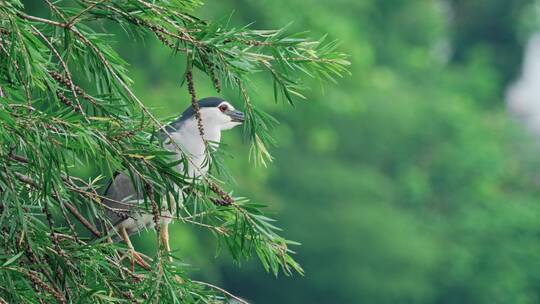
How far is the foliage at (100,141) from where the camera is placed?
401 cm

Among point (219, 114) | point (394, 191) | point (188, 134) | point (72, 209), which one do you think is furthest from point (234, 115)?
point (394, 191)

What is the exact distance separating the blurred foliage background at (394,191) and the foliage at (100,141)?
17.1 meters

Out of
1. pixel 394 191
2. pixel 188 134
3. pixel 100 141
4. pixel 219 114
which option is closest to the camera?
pixel 100 141

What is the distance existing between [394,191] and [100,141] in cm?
2662

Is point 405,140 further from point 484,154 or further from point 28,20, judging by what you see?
point 28,20

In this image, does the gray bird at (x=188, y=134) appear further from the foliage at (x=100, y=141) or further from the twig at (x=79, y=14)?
the twig at (x=79, y=14)

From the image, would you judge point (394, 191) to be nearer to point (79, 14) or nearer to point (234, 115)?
point (234, 115)

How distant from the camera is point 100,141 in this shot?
4023 millimetres

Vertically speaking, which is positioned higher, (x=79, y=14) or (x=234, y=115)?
(x=234, y=115)

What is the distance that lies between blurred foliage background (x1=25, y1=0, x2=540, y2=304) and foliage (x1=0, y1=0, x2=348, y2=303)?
56.0 feet

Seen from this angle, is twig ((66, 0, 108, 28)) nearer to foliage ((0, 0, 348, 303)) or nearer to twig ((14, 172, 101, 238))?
foliage ((0, 0, 348, 303))

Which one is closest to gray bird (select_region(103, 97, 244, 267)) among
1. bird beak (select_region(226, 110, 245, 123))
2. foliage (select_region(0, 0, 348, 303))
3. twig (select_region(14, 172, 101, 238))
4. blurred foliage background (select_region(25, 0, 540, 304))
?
bird beak (select_region(226, 110, 245, 123))

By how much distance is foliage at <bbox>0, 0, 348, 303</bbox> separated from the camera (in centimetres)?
401

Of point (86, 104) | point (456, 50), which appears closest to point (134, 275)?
point (86, 104)
